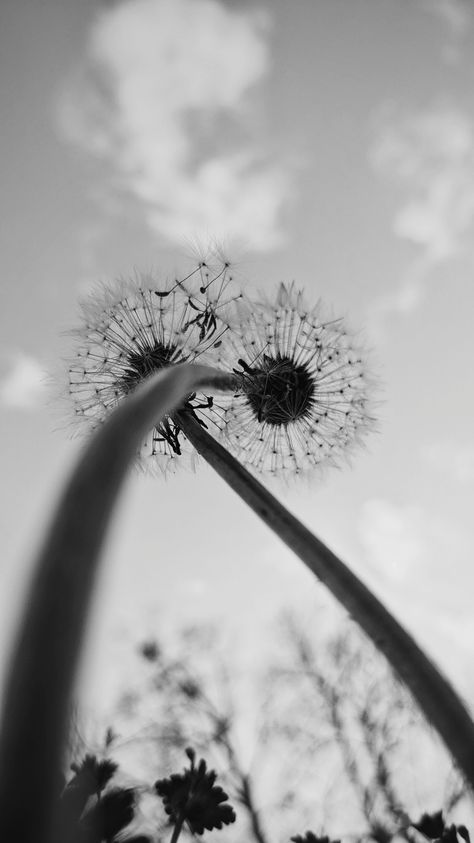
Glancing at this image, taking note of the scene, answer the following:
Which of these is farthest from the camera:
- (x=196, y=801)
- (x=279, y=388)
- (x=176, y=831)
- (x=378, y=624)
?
(x=279, y=388)

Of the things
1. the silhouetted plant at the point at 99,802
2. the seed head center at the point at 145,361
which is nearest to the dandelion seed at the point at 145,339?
the seed head center at the point at 145,361

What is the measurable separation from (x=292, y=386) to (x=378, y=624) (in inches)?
82.0

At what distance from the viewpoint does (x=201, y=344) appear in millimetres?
3627

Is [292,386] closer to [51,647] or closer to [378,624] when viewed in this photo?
[378,624]

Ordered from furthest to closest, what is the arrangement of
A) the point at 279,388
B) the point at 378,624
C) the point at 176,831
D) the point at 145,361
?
the point at 279,388, the point at 145,361, the point at 176,831, the point at 378,624

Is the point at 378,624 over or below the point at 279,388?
below

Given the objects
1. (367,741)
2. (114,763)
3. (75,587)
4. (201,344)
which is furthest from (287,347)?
(367,741)

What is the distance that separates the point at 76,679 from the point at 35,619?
0.12 metres

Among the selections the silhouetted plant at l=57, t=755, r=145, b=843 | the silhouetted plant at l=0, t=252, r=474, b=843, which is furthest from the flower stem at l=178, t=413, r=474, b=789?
the silhouetted plant at l=57, t=755, r=145, b=843

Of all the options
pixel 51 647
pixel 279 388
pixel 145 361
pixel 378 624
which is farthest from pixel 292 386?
pixel 51 647

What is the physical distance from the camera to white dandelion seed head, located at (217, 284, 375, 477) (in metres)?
3.69

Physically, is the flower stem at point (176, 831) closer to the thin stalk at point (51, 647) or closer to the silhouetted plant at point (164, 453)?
the silhouetted plant at point (164, 453)

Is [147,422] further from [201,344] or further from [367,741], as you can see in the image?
[367,741]

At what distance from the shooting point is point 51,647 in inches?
32.7
